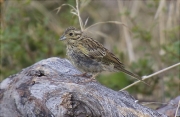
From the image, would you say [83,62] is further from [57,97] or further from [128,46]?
[128,46]

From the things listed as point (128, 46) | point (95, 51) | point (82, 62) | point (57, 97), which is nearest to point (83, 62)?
point (82, 62)

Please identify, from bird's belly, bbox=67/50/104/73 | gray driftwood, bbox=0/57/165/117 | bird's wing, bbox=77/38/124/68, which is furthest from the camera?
bird's wing, bbox=77/38/124/68

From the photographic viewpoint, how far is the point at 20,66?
697cm

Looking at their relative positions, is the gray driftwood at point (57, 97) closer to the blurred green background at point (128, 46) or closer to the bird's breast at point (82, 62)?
the bird's breast at point (82, 62)

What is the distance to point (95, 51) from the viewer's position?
5035mm

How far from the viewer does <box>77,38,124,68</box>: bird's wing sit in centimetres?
500

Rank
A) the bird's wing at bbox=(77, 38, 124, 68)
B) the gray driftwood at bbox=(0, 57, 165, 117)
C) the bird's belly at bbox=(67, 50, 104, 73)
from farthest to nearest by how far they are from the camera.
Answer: the bird's wing at bbox=(77, 38, 124, 68) → the bird's belly at bbox=(67, 50, 104, 73) → the gray driftwood at bbox=(0, 57, 165, 117)

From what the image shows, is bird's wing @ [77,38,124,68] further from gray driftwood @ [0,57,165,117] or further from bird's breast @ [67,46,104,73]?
gray driftwood @ [0,57,165,117]

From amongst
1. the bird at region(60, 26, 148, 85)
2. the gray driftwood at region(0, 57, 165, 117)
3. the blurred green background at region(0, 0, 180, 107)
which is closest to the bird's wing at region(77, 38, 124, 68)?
the bird at region(60, 26, 148, 85)

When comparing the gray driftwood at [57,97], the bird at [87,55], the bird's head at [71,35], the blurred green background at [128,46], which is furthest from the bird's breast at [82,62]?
the blurred green background at [128,46]

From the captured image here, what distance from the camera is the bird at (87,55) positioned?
490 cm

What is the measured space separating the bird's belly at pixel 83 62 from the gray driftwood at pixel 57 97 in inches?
23.6

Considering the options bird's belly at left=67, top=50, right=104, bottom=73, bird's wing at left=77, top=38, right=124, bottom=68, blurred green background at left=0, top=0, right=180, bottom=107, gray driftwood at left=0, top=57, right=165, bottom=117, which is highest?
blurred green background at left=0, top=0, right=180, bottom=107

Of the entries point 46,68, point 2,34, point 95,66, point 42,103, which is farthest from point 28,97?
point 2,34
